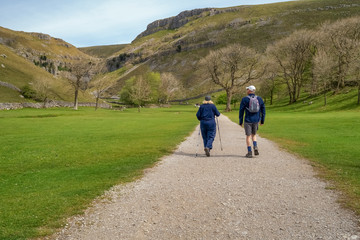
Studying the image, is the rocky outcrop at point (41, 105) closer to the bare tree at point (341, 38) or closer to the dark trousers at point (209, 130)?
the dark trousers at point (209, 130)

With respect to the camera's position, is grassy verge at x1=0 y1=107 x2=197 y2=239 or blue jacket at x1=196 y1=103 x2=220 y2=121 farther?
blue jacket at x1=196 y1=103 x2=220 y2=121

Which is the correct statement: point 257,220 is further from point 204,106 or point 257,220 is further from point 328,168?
point 204,106

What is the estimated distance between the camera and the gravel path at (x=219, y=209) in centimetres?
531

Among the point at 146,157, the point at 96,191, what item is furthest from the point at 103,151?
the point at 96,191

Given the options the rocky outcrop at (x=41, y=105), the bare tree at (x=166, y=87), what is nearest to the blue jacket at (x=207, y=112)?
the rocky outcrop at (x=41, y=105)

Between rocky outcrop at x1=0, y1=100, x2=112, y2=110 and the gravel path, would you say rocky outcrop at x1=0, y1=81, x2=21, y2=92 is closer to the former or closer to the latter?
rocky outcrop at x1=0, y1=100, x2=112, y2=110

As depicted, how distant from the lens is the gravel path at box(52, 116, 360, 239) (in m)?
5.31

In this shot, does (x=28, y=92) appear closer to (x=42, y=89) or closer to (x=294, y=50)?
(x=42, y=89)

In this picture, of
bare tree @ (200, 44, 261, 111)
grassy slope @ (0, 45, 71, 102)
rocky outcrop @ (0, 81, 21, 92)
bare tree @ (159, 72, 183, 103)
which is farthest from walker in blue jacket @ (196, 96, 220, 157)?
bare tree @ (159, 72, 183, 103)

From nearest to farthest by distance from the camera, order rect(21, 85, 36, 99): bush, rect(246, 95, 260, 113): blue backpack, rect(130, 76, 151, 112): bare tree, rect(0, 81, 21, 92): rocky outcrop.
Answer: rect(246, 95, 260, 113): blue backpack
rect(130, 76, 151, 112): bare tree
rect(21, 85, 36, 99): bush
rect(0, 81, 21, 92): rocky outcrop

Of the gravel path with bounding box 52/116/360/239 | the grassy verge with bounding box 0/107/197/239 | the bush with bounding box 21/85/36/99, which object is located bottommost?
the grassy verge with bounding box 0/107/197/239

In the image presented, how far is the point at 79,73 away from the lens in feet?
284

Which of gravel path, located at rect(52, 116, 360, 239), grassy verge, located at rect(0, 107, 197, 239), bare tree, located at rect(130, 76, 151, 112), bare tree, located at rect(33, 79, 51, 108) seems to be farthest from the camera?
bare tree, located at rect(33, 79, 51, 108)

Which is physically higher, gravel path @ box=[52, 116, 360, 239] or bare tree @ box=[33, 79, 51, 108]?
bare tree @ box=[33, 79, 51, 108]
